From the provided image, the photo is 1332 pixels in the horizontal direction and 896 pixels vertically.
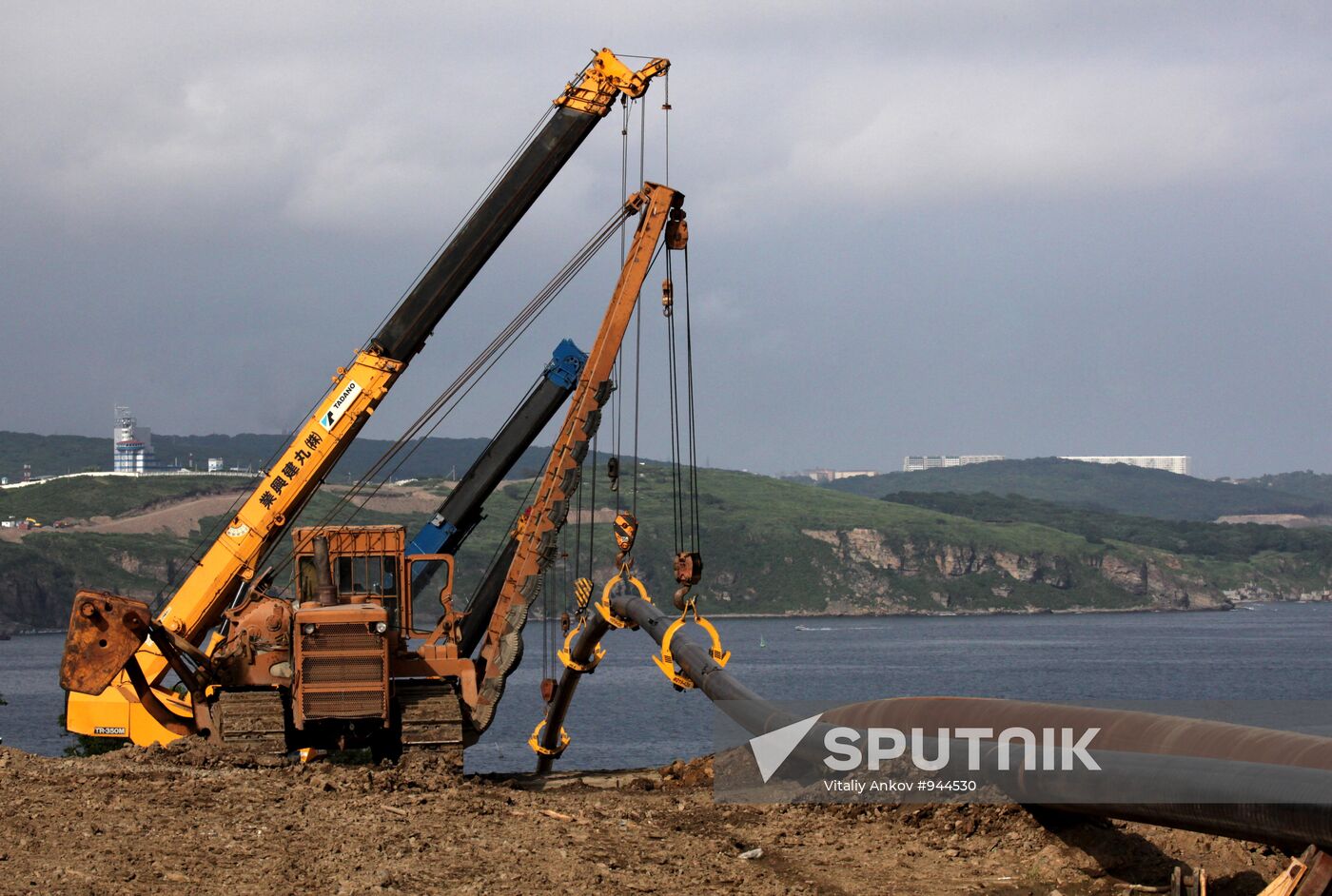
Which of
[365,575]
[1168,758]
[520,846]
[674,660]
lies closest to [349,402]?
[365,575]

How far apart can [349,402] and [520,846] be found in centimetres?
1614

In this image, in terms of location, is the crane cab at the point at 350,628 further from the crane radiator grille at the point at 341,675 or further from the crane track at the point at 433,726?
the crane track at the point at 433,726

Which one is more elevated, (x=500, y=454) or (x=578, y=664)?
(x=500, y=454)

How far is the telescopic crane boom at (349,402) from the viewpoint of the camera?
2673 cm

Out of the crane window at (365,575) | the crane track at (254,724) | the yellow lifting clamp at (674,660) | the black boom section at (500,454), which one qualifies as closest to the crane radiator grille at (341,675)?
the crane track at (254,724)

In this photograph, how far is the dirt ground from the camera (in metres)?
12.3

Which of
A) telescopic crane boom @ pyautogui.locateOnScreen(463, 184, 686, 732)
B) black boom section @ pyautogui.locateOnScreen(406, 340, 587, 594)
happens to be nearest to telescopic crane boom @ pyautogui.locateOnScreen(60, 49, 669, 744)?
telescopic crane boom @ pyautogui.locateOnScreen(463, 184, 686, 732)

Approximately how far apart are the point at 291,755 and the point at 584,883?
425 inches

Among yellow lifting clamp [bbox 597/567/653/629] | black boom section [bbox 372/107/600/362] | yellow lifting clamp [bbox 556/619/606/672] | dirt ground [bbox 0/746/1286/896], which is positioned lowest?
dirt ground [bbox 0/746/1286/896]

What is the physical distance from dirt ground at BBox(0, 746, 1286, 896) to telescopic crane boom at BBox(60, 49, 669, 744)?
9640 millimetres

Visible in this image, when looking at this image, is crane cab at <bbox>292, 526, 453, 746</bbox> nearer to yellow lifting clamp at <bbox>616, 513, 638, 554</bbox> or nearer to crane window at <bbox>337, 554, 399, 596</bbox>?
crane window at <bbox>337, 554, 399, 596</bbox>

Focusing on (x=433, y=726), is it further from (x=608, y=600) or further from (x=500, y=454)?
(x=500, y=454)

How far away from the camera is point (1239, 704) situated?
7000cm

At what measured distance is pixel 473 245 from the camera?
93.9 ft
